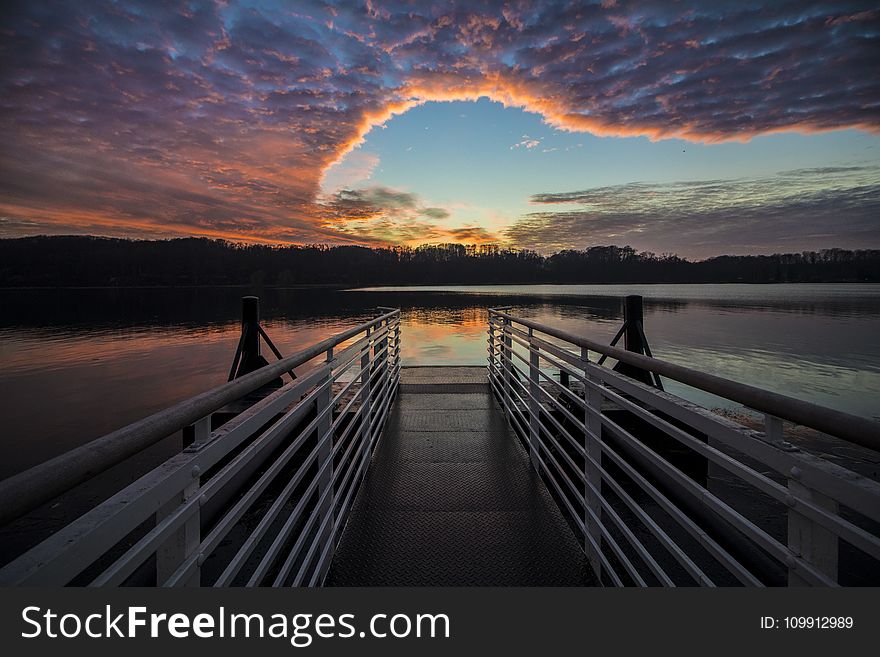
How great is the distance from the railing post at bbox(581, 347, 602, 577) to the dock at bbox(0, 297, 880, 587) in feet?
0.04

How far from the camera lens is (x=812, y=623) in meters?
0.98

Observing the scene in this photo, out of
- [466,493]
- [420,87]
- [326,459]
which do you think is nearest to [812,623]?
[326,459]

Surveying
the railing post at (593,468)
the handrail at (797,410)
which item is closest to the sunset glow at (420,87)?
the railing post at (593,468)

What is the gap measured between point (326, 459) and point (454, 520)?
1058mm

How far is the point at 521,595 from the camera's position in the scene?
114cm

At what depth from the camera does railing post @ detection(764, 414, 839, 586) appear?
0.92 metres

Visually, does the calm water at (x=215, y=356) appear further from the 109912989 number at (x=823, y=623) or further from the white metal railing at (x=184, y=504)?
the 109912989 number at (x=823, y=623)

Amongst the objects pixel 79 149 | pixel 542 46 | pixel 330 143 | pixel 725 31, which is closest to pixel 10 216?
pixel 79 149

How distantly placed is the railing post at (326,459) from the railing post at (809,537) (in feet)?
5.96

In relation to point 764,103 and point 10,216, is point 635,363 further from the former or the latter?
point 10,216

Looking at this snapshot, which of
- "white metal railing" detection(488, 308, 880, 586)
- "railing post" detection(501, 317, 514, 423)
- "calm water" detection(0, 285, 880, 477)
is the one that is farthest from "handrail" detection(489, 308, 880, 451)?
"calm water" detection(0, 285, 880, 477)

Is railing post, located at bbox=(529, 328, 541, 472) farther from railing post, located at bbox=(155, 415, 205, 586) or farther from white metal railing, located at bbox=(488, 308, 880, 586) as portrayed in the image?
railing post, located at bbox=(155, 415, 205, 586)

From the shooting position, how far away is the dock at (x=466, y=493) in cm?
81

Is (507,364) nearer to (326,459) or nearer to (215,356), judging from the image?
(326,459)
